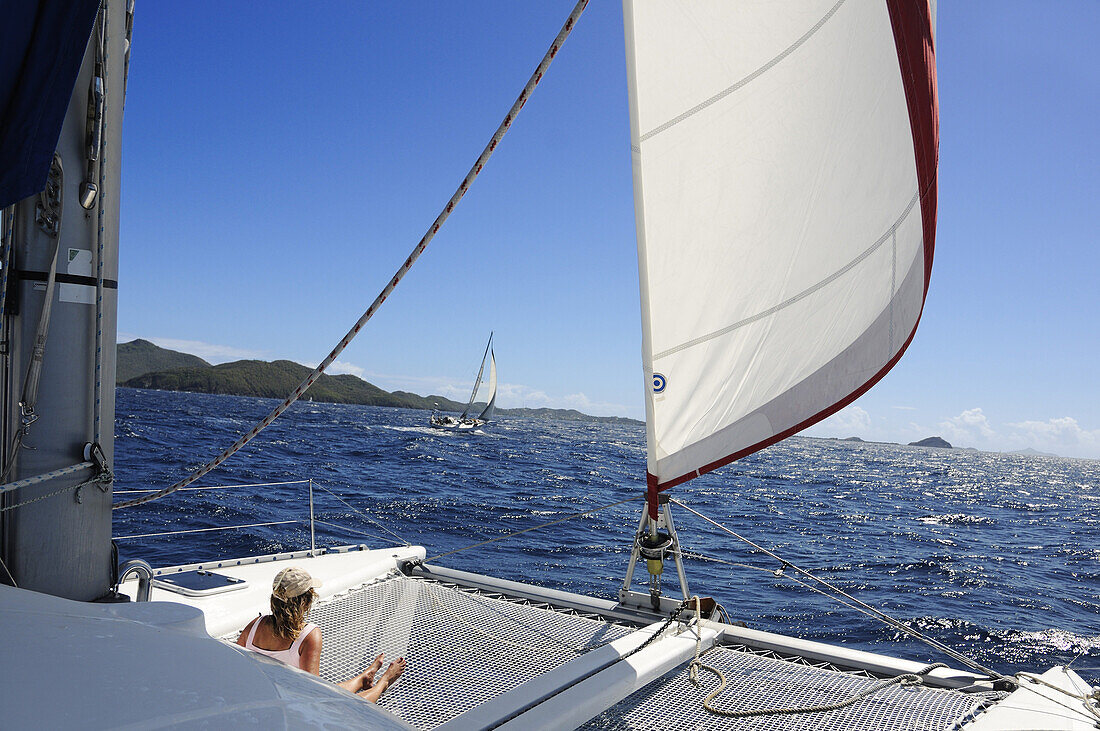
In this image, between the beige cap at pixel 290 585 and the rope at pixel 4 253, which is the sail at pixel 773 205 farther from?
the rope at pixel 4 253

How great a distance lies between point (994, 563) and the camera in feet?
43.9

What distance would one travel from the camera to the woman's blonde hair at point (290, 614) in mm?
2598

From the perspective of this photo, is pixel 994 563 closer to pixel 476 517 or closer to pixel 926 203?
pixel 476 517

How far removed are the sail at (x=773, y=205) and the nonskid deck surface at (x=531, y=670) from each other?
3.11ft

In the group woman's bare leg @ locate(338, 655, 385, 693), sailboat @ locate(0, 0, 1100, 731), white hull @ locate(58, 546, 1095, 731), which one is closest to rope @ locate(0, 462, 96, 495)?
sailboat @ locate(0, 0, 1100, 731)

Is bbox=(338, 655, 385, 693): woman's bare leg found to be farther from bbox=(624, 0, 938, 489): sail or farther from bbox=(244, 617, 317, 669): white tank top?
bbox=(624, 0, 938, 489): sail

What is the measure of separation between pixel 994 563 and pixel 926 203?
13.2m

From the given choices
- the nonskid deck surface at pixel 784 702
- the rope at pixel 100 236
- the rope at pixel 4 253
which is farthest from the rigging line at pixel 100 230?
the nonskid deck surface at pixel 784 702

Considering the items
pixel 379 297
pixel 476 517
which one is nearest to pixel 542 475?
pixel 476 517

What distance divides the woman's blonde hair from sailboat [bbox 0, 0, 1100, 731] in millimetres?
253

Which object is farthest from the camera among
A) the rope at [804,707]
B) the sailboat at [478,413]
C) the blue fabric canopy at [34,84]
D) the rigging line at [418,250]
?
the sailboat at [478,413]

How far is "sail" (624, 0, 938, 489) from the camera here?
3074 mm

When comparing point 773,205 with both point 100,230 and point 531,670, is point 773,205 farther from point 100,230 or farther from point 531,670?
point 100,230

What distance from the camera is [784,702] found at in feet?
8.73
